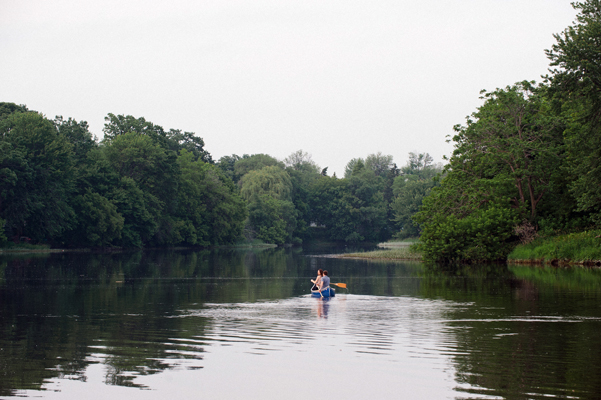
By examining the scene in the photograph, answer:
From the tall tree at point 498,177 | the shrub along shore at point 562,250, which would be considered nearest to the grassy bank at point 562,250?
the shrub along shore at point 562,250

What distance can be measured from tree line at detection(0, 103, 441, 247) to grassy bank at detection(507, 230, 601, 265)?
46789 millimetres

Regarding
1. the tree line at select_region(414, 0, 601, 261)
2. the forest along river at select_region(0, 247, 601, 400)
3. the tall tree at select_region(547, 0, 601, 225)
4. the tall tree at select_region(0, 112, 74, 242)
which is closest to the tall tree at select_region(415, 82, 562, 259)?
the tree line at select_region(414, 0, 601, 261)

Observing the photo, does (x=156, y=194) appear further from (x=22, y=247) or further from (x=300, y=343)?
(x=300, y=343)

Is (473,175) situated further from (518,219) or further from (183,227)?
(183,227)

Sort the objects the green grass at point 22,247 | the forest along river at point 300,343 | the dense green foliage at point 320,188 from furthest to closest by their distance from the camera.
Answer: the green grass at point 22,247
the dense green foliage at point 320,188
the forest along river at point 300,343

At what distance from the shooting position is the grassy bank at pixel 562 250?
137 feet

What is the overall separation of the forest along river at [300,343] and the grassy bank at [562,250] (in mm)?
17034

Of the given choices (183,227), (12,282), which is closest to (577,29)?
(12,282)

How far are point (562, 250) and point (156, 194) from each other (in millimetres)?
60595

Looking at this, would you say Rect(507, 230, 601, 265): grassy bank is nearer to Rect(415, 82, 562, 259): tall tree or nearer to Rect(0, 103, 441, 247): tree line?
Rect(415, 82, 562, 259): tall tree

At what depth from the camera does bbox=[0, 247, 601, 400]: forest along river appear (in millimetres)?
9727

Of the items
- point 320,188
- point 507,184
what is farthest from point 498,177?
point 320,188

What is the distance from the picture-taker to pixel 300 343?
13.5m

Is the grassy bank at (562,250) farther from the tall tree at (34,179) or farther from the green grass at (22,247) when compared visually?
the green grass at (22,247)
